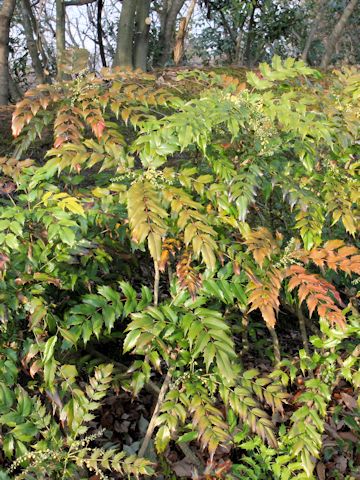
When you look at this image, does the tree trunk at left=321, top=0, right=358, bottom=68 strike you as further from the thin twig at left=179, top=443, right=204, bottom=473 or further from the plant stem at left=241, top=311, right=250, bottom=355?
the thin twig at left=179, top=443, right=204, bottom=473

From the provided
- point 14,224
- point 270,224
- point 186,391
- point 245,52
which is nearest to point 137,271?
point 270,224

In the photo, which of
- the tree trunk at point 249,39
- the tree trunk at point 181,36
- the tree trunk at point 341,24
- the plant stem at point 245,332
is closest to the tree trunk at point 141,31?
the tree trunk at point 181,36

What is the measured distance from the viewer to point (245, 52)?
11.4m

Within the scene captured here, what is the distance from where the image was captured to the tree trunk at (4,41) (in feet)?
15.5

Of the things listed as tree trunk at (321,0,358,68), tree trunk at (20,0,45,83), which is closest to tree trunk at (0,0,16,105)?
tree trunk at (20,0,45,83)

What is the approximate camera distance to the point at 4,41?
482cm

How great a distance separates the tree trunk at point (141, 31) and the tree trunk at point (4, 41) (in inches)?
96.7

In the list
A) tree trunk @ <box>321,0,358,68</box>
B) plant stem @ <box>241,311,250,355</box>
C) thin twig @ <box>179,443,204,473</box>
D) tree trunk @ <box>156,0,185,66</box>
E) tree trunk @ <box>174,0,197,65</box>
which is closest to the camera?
thin twig @ <box>179,443,204,473</box>

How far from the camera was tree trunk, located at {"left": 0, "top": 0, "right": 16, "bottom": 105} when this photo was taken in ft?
15.5

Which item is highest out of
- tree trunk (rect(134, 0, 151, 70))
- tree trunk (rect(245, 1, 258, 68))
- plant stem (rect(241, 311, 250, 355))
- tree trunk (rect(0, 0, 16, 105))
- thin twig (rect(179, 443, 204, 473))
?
tree trunk (rect(245, 1, 258, 68))

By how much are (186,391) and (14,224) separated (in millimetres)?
866

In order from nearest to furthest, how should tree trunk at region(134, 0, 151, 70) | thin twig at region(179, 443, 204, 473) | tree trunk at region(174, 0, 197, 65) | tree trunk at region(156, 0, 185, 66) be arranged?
thin twig at region(179, 443, 204, 473) < tree trunk at region(134, 0, 151, 70) < tree trunk at region(156, 0, 185, 66) < tree trunk at region(174, 0, 197, 65)

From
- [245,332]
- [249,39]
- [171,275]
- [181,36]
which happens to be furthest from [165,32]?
[171,275]

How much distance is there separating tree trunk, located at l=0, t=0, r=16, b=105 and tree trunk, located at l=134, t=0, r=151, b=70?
2457mm
